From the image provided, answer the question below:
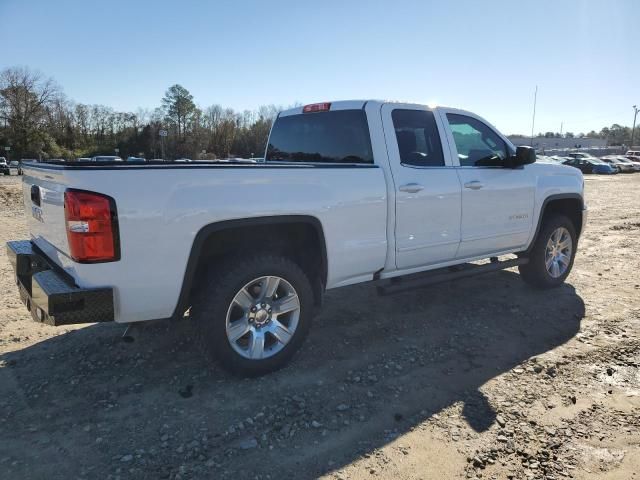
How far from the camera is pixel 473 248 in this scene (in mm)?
4676

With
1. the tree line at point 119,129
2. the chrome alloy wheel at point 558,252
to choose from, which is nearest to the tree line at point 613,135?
the tree line at point 119,129

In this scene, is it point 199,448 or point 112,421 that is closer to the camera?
point 199,448

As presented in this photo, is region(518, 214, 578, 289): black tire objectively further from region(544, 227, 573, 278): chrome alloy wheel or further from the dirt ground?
the dirt ground

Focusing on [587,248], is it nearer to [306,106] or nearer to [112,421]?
[306,106]

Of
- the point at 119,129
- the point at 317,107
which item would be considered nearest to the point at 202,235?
the point at 317,107

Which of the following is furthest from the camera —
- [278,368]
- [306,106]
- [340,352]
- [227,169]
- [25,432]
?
[306,106]

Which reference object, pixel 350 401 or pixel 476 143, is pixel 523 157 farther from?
pixel 350 401

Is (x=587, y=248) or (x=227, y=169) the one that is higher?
(x=227, y=169)

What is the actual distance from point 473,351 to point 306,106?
2791 mm

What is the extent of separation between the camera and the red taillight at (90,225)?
263 centimetres

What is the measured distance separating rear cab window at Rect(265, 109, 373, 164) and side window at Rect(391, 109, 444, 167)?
33 centimetres

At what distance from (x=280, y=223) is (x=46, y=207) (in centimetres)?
156

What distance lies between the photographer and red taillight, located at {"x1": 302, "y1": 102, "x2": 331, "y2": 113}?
441 cm

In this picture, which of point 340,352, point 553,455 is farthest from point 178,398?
point 553,455
